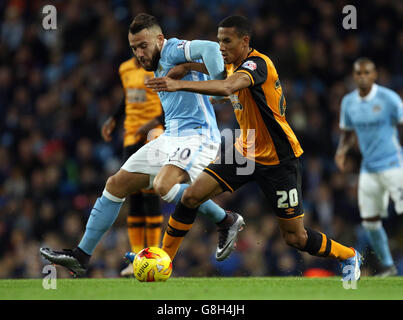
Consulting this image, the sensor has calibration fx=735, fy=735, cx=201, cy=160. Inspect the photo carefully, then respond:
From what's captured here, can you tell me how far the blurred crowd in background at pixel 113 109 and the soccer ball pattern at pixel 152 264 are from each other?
11.5 ft

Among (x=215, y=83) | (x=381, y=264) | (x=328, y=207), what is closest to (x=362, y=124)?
(x=381, y=264)

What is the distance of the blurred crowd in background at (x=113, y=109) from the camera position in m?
10.2

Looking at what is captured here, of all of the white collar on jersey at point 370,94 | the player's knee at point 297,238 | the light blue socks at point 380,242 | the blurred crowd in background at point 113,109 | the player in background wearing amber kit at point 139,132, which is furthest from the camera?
the blurred crowd in background at point 113,109

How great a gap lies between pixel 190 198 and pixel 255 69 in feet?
3.86

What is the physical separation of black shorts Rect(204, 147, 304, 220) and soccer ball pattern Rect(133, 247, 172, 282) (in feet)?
2.47

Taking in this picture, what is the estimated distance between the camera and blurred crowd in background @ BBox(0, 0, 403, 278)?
10.2m

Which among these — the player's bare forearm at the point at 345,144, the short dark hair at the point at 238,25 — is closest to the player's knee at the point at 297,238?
the short dark hair at the point at 238,25

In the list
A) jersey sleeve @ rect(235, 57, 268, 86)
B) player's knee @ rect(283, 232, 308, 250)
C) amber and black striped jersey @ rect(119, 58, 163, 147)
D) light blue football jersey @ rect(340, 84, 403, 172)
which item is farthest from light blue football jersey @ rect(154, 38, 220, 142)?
light blue football jersey @ rect(340, 84, 403, 172)

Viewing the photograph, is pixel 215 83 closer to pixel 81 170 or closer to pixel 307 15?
pixel 81 170

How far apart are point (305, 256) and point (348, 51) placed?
183 inches

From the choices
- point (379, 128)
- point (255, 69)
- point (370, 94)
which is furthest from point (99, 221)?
point (370, 94)

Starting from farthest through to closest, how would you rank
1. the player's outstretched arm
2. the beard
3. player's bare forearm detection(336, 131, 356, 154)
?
player's bare forearm detection(336, 131, 356, 154), the beard, the player's outstretched arm

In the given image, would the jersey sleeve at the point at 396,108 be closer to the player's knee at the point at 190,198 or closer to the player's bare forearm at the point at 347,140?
the player's bare forearm at the point at 347,140

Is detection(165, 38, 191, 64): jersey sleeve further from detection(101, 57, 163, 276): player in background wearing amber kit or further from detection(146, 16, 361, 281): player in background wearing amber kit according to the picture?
detection(101, 57, 163, 276): player in background wearing amber kit
